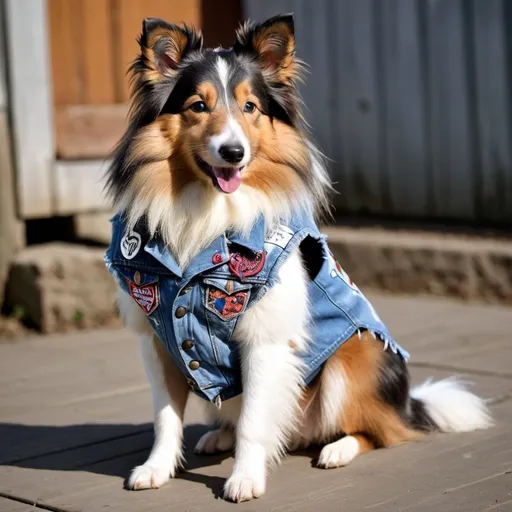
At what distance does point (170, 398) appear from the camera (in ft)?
12.5

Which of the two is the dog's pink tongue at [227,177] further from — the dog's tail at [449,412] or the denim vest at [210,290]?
the dog's tail at [449,412]

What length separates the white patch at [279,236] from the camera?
3.69 metres

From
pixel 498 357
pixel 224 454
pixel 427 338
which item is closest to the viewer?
pixel 224 454

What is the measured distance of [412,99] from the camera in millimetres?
7883

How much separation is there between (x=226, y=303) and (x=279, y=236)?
1.15ft

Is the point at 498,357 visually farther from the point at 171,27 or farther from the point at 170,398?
the point at 171,27

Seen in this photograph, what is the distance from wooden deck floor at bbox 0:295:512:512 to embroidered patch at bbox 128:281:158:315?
26.7 inches

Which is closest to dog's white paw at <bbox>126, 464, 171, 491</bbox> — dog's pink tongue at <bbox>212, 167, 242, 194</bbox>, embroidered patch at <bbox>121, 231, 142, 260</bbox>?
embroidered patch at <bbox>121, 231, 142, 260</bbox>

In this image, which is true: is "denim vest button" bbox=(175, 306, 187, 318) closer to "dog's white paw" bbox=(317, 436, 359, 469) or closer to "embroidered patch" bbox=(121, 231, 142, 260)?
"embroidered patch" bbox=(121, 231, 142, 260)

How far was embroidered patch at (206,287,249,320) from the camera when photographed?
357 cm

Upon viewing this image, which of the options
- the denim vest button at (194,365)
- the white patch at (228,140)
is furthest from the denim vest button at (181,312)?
the white patch at (228,140)

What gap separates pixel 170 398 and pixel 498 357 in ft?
8.05

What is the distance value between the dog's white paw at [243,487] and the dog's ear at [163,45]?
60.4 inches

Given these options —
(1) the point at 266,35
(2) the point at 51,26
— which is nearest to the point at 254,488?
(1) the point at 266,35
